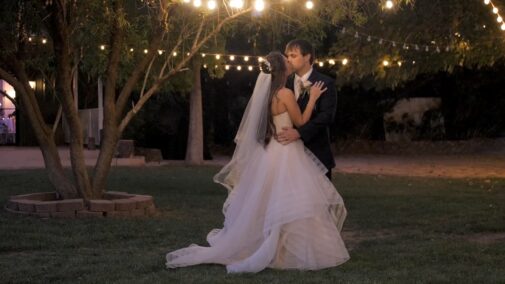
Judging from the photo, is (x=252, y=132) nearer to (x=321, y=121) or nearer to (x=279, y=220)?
(x=321, y=121)

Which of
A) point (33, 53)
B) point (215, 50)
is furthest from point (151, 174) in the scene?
point (33, 53)

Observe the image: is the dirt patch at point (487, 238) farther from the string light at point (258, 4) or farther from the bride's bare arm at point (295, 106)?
the string light at point (258, 4)

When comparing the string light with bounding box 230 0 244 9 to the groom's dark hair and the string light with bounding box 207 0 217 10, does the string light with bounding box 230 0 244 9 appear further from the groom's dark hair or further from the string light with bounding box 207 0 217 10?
the groom's dark hair

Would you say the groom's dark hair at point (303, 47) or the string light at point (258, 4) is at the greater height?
the string light at point (258, 4)

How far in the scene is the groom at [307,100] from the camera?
21.6 feet

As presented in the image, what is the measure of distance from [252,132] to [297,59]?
75 cm

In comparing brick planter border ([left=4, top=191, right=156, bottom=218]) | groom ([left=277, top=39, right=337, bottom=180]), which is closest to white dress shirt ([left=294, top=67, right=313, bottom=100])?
groom ([left=277, top=39, right=337, bottom=180])

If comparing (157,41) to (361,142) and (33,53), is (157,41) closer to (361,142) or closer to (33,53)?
(33,53)

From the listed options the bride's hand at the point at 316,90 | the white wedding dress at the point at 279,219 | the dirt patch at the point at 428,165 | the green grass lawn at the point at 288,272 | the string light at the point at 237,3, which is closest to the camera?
the green grass lawn at the point at 288,272

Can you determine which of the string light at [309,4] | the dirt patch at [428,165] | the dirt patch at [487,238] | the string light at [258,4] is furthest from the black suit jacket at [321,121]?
the dirt patch at [428,165]

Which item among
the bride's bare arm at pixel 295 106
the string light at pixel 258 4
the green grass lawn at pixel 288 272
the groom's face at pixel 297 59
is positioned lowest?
the green grass lawn at pixel 288 272

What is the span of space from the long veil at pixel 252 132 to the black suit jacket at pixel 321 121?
0.30 m

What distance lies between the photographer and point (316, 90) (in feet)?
21.4

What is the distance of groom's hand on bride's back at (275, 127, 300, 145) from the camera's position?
21.6ft
